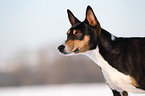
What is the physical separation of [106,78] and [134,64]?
582mm

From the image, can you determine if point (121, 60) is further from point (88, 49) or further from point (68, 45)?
point (68, 45)

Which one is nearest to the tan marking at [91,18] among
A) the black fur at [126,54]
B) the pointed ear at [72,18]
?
the black fur at [126,54]

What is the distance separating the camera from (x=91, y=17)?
3.36 meters

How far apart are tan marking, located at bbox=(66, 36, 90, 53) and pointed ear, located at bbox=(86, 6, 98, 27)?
281 millimetres

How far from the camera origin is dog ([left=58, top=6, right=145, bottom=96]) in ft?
10.8

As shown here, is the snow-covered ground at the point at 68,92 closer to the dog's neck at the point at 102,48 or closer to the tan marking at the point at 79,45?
the dog's neck at the point at 102,48

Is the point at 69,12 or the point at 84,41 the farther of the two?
the point at 69,12

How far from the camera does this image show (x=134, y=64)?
3.30 m

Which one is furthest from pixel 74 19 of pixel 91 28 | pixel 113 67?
pixel 113 67

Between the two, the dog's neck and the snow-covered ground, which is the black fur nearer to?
the dog's neck

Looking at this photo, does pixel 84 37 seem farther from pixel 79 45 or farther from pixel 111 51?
pixel 111 51

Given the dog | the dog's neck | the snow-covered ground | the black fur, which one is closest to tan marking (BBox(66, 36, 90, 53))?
the dog

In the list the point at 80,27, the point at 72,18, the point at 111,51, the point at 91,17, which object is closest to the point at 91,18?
the point at 91,17

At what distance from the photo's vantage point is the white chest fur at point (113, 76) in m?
3.35
